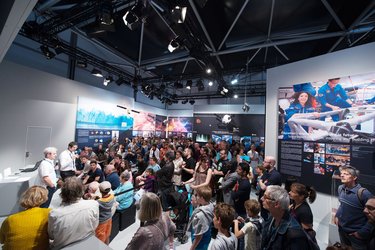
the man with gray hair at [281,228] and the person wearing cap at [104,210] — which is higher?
the man with gray hair at [281,228]

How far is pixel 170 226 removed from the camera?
1.94 m

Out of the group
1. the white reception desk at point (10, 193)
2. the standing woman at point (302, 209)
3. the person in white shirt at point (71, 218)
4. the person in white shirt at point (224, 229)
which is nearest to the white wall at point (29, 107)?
the white reception desk at point (10, 193)

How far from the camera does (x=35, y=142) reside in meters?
6.51

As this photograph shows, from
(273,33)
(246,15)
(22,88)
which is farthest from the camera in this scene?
(22,88)

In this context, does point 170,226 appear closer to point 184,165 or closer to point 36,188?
point 36,188

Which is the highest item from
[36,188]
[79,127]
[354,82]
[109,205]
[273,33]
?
[273,33]

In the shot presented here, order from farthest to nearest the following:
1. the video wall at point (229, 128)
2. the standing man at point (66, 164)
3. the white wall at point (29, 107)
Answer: the video wall at point (229, 128), the white wall at point (29, 107), the standing man at point (66, 164)

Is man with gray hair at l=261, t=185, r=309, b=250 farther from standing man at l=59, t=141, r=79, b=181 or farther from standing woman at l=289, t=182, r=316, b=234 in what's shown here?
standing man at l=59, t=141, r=79, b=181

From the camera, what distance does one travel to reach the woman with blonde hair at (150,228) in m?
1.56

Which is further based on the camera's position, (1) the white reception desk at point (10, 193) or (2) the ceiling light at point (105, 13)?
(1) the white reception desk at point (10, 193)

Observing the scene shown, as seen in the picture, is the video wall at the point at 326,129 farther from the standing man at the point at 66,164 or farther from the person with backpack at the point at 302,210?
the standing man at the point at 66,164

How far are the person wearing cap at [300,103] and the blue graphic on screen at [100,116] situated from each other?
27.5 feet

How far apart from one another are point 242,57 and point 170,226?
24.3 feet

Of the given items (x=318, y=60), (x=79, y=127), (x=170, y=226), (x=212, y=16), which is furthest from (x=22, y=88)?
(x=318, y=60)
